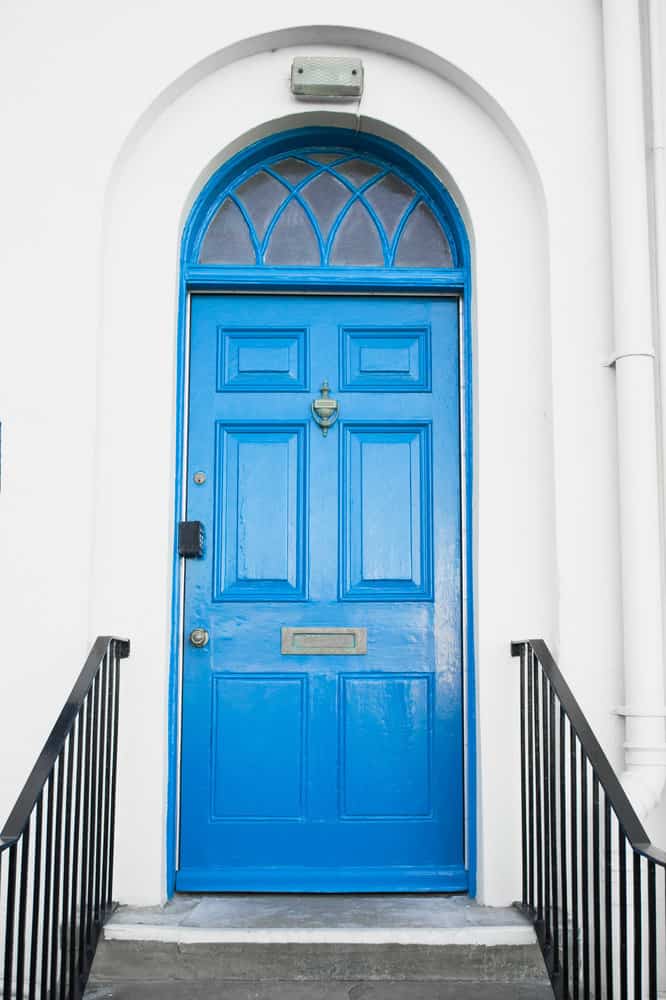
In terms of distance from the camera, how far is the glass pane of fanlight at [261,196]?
438 centimetres

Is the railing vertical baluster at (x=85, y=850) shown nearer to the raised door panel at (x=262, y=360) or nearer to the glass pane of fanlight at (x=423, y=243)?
the raised door panel at (x=262, y=360)

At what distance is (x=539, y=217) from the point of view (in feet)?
13.6

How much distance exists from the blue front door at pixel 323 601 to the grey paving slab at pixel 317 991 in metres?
0.61

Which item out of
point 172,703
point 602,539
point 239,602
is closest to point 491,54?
point 602,539

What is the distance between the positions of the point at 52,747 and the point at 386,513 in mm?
1691

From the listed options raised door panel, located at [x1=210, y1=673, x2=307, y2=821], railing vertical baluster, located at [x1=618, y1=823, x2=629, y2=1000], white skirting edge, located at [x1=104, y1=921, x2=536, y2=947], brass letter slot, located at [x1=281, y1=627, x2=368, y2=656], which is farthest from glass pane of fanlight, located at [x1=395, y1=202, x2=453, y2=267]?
white skirting edge, located at [x1=104, y1=921, x2=536, y2=947]

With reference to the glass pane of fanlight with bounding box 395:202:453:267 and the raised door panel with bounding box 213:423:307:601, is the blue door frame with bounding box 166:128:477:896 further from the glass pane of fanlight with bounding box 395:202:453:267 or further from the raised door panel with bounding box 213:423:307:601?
the raised door panel with bounding box 213:423:307:601

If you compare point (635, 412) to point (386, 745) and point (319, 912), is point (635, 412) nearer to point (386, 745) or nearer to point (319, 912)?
point (386, 745)

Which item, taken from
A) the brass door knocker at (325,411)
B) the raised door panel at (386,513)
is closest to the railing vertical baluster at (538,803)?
the raised door panel at (386,513)

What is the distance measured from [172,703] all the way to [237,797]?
17.9 inches

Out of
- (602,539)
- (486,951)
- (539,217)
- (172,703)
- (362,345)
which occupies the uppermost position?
(539,217)

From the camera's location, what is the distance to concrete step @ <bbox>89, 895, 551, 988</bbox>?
331cm

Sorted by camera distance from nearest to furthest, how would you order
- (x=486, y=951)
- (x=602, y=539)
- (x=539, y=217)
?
1. (x=486, y=951)
2. (x=602, y=539)
3. (x=539, y=217)

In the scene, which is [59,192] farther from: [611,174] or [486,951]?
[486,951]
